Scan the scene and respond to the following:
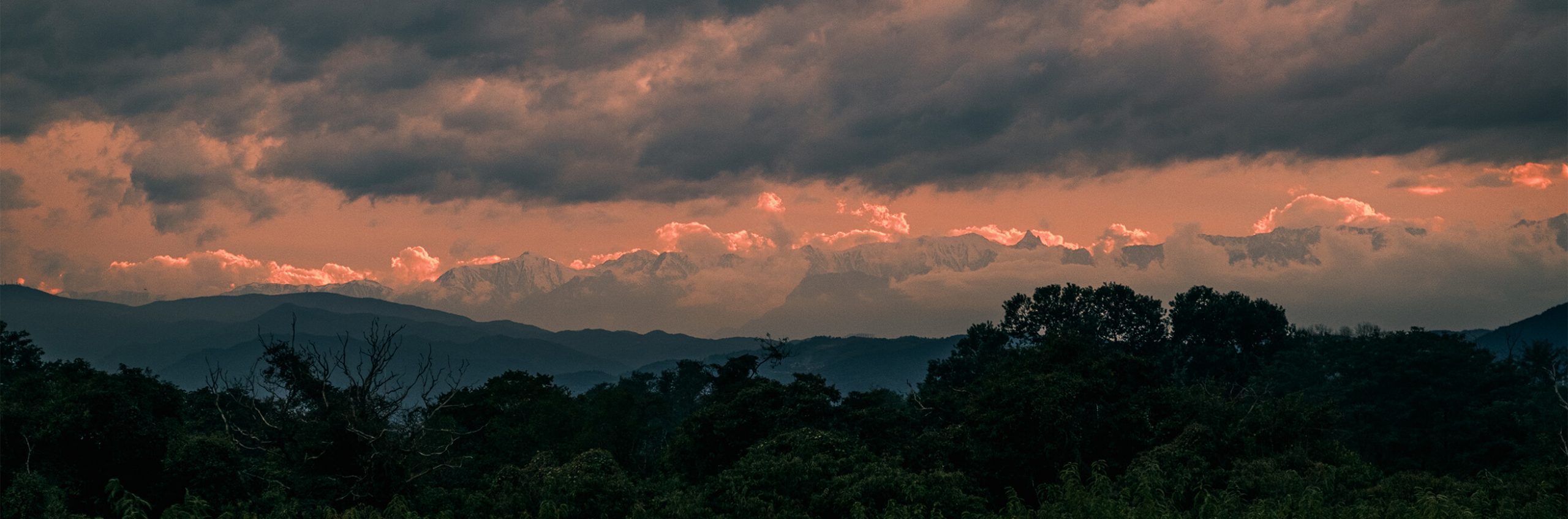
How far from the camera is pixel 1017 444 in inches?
1807

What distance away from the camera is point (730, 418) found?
166 ft

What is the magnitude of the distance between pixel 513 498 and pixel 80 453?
45.8ft

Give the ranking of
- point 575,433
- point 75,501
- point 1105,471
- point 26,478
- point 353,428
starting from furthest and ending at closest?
1. point 575,433
2. point 1105,471
3. point 353,428
4. point 75,501
5. point 26,478

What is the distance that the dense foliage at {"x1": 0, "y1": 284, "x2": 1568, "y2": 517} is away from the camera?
3469 centimetres

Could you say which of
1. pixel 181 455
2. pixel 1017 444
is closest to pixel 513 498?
pixel 181 455

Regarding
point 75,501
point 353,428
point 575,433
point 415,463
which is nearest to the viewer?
point 75,501

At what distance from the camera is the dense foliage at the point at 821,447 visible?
34688mm

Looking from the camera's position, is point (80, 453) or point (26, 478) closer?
point (26, 478)

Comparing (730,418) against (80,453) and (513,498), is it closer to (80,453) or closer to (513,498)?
(513,498)

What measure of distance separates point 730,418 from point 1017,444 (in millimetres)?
13041

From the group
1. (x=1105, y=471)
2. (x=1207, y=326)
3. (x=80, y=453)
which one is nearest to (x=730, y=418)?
(x=1105, y=471)

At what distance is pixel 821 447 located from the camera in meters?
42.1

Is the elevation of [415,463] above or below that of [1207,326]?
below

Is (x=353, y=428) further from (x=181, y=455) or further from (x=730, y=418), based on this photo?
(x=730, y=418)
